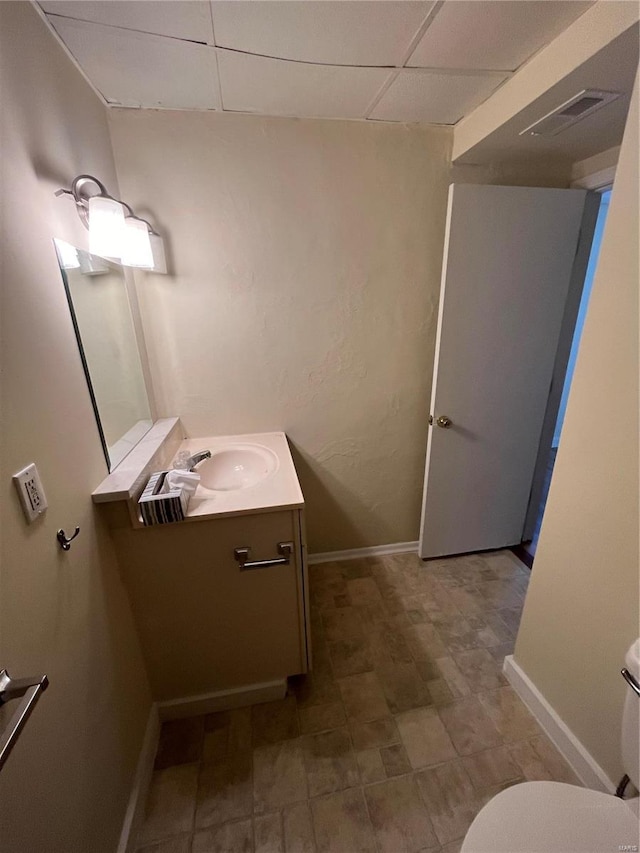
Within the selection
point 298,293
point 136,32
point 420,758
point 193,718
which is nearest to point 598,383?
point 298,293

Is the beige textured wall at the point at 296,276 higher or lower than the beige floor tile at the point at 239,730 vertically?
higher

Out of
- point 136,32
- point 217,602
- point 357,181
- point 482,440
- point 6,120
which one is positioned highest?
point 136,32

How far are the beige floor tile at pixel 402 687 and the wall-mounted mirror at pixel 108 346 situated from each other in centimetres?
135

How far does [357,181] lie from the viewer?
1.49 metres

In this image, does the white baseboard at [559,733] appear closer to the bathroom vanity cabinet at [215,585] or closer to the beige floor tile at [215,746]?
the bathroom vanity cabinet at [215,585]

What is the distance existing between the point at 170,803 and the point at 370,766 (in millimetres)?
644

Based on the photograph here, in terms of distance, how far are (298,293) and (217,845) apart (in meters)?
1.92

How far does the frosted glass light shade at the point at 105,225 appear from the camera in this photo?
3.25ft

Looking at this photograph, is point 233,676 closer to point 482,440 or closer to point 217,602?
point 217,602

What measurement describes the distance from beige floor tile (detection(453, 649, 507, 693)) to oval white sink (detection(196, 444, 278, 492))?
119 centimetres

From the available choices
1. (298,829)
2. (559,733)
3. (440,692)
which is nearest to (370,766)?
(298,829)

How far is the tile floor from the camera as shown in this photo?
1.02 m

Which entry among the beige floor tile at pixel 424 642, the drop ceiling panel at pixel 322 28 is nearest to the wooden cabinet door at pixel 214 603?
the beige floor tile at pixel 424 642

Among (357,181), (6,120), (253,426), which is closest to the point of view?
(6,120)
